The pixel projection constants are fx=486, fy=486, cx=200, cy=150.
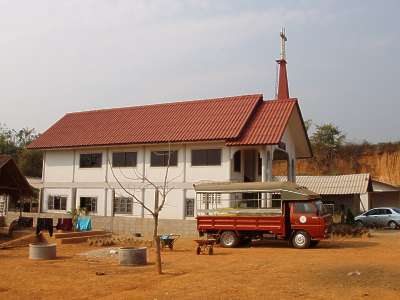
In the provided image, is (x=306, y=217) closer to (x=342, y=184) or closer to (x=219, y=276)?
(x=219, y=276)

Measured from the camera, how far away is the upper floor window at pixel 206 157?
25.4 m

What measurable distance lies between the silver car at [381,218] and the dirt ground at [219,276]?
1244 cm

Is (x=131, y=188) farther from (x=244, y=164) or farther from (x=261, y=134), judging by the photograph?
(x=261, y=134)

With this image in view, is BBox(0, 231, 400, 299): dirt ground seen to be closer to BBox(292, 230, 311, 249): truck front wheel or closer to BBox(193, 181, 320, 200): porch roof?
BBox(292, 230, 311, 249): truck front wheel

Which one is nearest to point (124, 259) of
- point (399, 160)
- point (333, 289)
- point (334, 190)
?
point (333, 289)

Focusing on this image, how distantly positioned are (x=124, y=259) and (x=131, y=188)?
1321 centimetres

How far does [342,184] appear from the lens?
36.2m

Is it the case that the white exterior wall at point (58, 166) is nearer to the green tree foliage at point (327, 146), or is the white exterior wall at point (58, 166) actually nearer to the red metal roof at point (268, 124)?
the red metal roof at point (268, 124)

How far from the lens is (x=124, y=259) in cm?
1445

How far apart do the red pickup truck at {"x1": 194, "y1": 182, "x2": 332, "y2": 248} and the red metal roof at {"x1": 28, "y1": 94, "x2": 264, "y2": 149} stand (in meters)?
4.17

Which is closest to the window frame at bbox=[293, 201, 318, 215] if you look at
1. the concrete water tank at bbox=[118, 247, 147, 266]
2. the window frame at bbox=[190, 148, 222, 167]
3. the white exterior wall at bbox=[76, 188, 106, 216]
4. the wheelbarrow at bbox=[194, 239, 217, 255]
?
the wheelbarrow at bbox=[194, 239, 217, 255]

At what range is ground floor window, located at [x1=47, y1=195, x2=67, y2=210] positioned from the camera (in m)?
30.2

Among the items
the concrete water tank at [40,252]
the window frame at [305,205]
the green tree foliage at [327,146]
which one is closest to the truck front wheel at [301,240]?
the window frame at [305,205]

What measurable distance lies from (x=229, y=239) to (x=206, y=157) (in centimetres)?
644
